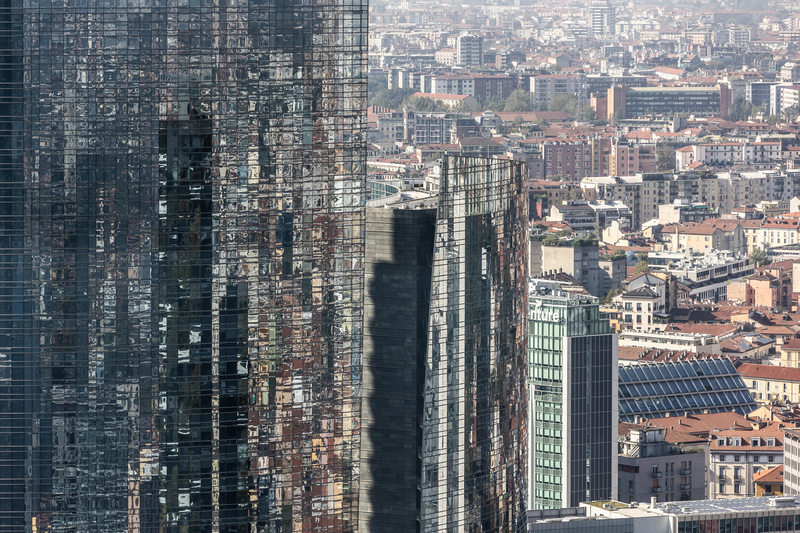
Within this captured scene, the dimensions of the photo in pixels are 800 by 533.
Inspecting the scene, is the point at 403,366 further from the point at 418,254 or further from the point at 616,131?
the point at 616,131

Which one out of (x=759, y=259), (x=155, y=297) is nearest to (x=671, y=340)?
(x=759, y=259)

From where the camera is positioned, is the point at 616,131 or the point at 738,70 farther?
the point at 738,70

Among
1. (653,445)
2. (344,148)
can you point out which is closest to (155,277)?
(344,148)

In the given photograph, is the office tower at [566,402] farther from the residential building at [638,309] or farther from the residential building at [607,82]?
the residential building at [607,82]

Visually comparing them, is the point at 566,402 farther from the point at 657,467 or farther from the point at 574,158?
the point at 574,158

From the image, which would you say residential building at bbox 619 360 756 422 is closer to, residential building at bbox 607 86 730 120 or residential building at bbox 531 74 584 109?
residential building at bbox 607 86 730 120

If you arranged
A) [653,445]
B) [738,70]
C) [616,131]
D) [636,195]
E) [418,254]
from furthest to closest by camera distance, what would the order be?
[738,70], [616,131], [636,195], [653,445], [418,254]
